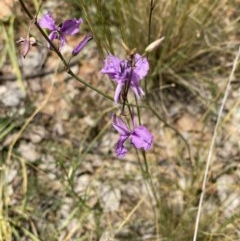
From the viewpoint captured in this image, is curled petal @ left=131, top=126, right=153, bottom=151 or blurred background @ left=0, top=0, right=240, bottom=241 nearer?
curled petal @ left=131, top=126, right=153, bottom=151

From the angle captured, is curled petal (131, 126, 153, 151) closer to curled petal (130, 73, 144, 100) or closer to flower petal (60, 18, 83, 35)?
curled petal (130, 73, 144, 100)

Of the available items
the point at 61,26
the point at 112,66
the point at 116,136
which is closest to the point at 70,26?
the point at 61,26

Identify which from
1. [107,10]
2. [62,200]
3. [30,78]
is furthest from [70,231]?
[107,10]

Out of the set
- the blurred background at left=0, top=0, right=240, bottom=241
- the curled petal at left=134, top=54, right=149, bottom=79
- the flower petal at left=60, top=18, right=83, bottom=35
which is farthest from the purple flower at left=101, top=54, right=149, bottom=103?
the blurred background at left=0, top=0, right=240, bottom=241

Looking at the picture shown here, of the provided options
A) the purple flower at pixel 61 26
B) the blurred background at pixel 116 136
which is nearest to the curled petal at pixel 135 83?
the purple flower at pixel 61 26

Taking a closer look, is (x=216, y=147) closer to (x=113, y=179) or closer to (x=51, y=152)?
(x=113, y=179)
